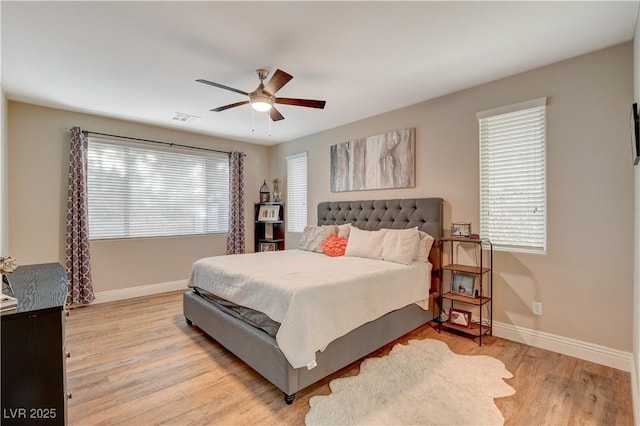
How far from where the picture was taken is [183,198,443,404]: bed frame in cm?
207

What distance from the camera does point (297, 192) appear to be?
5.55 metres

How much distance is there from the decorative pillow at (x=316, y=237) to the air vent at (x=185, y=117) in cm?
229

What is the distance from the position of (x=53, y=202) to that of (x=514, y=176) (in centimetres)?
544

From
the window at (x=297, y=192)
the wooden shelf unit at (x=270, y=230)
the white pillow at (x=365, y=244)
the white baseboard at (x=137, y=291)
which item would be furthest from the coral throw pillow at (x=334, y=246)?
the white baseboard at (x=137, y=291)

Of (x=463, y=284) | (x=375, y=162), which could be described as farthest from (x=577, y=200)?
(x=375, y=162)

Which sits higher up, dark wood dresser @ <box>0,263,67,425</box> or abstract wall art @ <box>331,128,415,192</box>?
abstract wall art @ <box>331,128,415,192</box>

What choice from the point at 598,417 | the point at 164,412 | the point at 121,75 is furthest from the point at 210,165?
the point at 598,417

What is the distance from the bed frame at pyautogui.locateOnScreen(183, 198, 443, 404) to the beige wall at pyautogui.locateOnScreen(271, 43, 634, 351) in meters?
0.54

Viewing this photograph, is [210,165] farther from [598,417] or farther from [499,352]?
[598,417]

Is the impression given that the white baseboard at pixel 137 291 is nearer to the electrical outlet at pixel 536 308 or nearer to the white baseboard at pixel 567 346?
the white baseboard at pixel 567 346

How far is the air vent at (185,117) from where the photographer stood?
4143mm

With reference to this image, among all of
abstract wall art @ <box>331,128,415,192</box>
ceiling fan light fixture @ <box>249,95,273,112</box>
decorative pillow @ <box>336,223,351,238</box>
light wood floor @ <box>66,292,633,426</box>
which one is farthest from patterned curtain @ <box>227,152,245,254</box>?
ceiling fan light fixture @ <box>249,95,273,112</box>

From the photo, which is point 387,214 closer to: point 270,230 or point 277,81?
point 277,81

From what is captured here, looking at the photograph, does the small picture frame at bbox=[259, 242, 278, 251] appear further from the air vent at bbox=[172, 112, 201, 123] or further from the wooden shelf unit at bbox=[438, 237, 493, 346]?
the wooden shelf unit at bbox=[438, 237, 493, 346]
